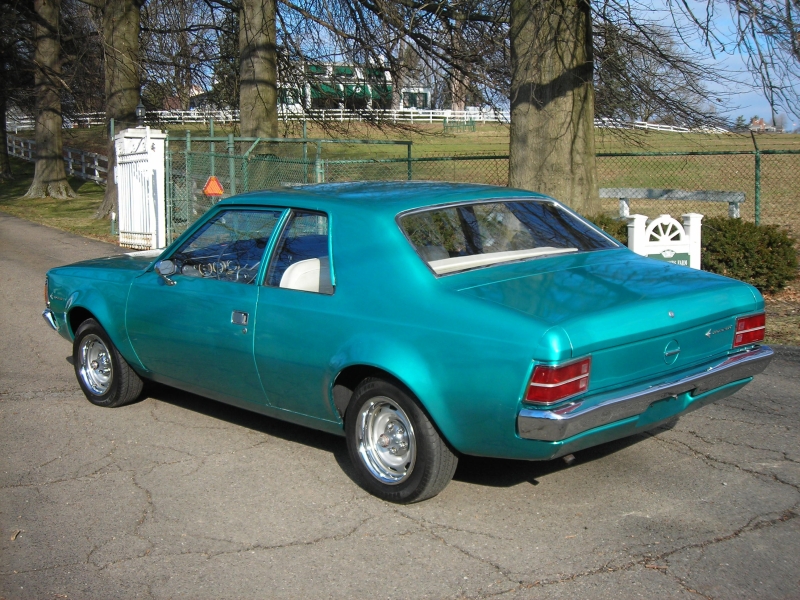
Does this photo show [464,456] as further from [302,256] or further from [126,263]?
[126,263]

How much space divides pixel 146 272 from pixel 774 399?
14.5ft

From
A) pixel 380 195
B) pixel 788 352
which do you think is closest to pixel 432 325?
pixel 380 195

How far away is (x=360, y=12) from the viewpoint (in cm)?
1811

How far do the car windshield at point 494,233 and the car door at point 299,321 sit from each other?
56 centimetres

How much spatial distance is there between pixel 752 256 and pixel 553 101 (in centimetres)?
283

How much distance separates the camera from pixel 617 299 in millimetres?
4219

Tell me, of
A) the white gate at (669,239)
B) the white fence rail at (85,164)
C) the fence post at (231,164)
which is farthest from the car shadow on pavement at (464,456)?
the white fence rail at (85,164)

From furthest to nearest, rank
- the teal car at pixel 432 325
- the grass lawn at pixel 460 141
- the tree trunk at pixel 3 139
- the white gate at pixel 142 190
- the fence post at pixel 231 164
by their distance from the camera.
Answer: the tree trunk at pixel 3 139 → the grass lawn at pixel 460 141 → the white gate at pixel 142 190 → the fence post at pixel 231 164 → the teal car at pixel 432 325

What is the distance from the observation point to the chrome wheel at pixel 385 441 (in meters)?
4.45

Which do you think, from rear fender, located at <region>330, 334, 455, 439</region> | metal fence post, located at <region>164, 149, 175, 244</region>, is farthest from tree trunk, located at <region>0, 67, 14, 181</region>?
rear fender, located at <region>330, 334, 455, 439</region>

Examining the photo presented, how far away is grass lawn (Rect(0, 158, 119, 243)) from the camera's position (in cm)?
2017

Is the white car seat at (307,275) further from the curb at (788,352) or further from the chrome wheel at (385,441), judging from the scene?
the curb at (788,352)

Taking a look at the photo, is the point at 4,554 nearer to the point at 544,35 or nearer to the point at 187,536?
the point at 187,536

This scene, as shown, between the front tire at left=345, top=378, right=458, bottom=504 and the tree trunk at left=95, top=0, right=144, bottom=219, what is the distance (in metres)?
17.2
